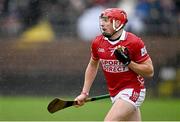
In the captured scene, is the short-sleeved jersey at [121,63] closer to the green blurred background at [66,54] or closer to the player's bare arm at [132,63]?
the player's bare arm at [132,63]

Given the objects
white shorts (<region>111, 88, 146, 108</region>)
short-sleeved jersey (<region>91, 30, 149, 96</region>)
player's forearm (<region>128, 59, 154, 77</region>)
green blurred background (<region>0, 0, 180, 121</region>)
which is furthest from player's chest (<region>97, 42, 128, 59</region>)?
green blurred background (<region>0, 0, 180, 121</region>)

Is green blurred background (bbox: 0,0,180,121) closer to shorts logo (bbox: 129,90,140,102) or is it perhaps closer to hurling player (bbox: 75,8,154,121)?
hurling player (bbox: 75,8,154,121)

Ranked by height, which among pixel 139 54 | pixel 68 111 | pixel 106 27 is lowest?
pixel 68 111

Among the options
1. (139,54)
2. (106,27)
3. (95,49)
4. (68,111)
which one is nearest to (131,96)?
(139,54)

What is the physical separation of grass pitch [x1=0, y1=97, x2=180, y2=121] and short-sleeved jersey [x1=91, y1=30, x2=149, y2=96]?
322 centimetres

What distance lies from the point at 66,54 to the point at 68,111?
88 centimetres

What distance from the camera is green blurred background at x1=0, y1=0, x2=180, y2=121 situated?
A: 523 inches

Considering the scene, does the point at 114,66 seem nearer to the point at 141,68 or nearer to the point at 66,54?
the point at 141,68

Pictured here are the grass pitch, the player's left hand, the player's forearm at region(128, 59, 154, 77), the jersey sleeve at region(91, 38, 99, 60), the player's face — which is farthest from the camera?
the grass pitch

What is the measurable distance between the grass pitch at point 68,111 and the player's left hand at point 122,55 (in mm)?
3555

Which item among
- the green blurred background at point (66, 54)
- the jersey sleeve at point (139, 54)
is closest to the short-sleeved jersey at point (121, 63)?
the jersey sleeve at point (139, 54)

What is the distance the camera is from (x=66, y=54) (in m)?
13.7

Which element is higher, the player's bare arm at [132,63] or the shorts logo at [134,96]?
the player's bare arm at [132,63]

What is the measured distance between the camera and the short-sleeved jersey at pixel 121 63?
9516mm
